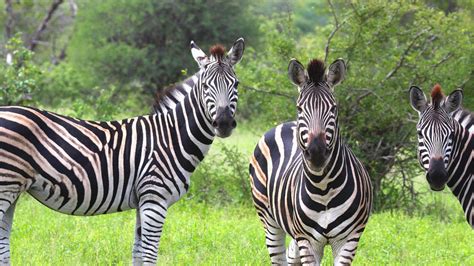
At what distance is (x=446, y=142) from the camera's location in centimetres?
659

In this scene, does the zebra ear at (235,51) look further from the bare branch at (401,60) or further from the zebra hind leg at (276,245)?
the bare branch at (401,60)

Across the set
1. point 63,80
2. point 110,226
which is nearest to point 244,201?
point 110,226

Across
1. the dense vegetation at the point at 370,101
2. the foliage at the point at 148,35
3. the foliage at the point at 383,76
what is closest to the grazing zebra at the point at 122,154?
the dense vegetation at the point at 370,101

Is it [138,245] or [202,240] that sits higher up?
[202,240]

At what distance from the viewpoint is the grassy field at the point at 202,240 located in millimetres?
8625

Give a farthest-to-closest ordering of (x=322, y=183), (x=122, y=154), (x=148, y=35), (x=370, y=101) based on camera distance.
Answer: (x=148, y=35) → (x=370, y=101) → (x=122, y=154) → (x=322, y=183)

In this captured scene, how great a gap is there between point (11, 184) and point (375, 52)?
25.6ft

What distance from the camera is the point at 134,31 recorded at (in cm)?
2758

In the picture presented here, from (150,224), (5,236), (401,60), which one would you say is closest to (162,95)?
(150,224)

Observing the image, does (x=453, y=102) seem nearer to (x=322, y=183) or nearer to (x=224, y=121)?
(x=322, y=183)

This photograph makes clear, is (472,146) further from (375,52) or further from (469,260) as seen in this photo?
(375,52)

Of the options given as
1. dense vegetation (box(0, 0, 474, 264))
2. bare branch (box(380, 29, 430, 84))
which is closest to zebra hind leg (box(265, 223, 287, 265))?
dense vegetation (box(0, 0, 474, 264))

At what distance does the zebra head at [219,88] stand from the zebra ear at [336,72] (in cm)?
119

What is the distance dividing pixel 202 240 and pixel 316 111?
3979 mm
